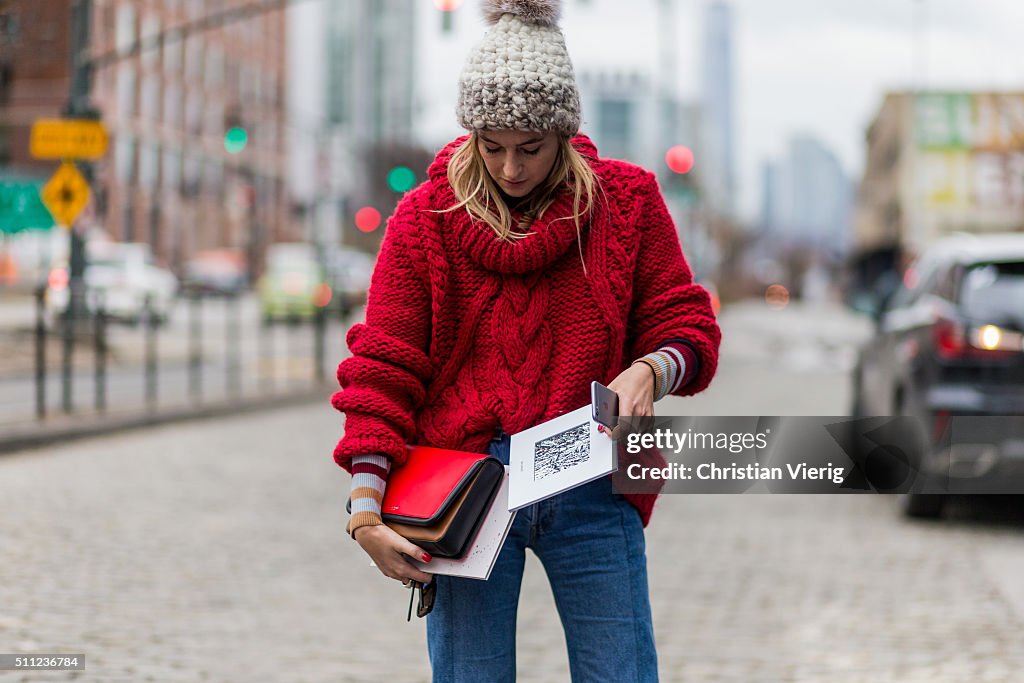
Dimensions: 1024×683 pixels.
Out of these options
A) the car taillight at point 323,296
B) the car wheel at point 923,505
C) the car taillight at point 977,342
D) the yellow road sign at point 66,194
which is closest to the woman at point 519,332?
the car taillight at point 977,342

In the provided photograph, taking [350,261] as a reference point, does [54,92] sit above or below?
above

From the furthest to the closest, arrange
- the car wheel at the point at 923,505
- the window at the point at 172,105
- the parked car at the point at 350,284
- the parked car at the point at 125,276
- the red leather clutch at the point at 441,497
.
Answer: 1. the window at the point at 172,105
2. the parked car at the point at 350,284
3. the parked car at the point at 125,276
4. the car wheel at the point at 923,505
5. the red leather clutch at the point at 441,497

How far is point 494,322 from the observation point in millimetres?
2617

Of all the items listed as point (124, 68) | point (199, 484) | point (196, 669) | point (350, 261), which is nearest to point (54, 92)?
point (124, 68)

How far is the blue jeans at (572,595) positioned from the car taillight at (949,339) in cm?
605

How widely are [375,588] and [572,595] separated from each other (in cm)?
417

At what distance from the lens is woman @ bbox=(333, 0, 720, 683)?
2.58 meters

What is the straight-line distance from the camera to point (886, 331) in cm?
1007

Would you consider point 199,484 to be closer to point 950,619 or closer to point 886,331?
point 886,331

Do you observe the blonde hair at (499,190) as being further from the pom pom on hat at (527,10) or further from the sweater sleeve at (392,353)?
the pom pom on hat at (527,10)

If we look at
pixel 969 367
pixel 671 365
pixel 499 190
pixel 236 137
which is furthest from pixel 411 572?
pixel 236 137

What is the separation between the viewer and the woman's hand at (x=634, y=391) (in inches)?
97.1

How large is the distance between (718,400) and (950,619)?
11.2m

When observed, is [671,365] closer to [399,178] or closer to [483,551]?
[483,551]
